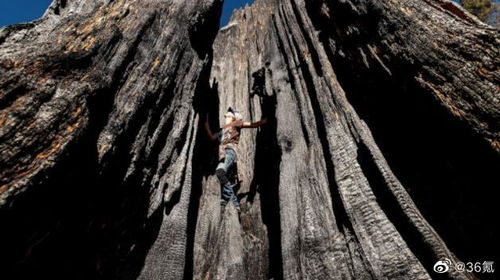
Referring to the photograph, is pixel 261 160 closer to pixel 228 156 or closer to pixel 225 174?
pixel 228 156

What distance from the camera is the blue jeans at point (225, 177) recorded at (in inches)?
445

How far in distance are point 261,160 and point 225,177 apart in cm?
200

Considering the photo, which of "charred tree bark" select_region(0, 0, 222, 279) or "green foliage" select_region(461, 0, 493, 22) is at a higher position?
"green foliage" select_region(461, 0, 493, 22)

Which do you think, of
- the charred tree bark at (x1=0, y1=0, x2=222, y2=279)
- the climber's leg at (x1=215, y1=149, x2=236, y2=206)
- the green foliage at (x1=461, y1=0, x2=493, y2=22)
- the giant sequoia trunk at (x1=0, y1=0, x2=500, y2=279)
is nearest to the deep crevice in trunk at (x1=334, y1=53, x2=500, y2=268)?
the giant sequoia trunk at (x1=0, y1=0, x2=500, y2=279)

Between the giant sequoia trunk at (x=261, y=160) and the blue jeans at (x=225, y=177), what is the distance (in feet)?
1.39

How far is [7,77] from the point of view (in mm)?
5172

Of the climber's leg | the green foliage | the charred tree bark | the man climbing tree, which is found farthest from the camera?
the green foliage

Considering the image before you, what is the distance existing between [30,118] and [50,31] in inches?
119

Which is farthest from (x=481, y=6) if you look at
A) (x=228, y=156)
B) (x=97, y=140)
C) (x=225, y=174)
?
(x=97, y=140)

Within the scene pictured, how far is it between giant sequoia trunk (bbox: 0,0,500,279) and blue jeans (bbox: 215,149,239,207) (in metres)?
0.43

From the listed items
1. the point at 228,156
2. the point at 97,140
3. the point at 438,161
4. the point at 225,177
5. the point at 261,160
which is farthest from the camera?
the point at 261,160

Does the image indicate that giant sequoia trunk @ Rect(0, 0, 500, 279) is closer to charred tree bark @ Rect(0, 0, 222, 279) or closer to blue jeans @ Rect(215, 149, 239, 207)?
charred tree bark @ Rect(0, 0, 222, 279)

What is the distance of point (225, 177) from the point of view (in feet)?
37.1

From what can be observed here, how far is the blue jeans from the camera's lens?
37.1 feet
